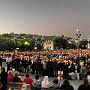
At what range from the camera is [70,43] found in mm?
164125

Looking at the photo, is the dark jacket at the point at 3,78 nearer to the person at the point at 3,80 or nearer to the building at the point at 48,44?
the person at the point at 3,80

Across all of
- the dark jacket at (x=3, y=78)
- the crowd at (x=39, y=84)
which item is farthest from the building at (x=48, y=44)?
the dark jacket at (x=3, y=78)

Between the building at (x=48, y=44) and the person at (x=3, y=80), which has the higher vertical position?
the building at (x=48, y=44)

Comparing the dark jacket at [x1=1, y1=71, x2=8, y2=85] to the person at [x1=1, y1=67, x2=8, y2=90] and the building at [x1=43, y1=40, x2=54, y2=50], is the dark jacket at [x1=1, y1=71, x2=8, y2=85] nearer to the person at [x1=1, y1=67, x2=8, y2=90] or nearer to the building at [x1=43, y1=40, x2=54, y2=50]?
the person at [x1=1, y1=67, x2=8, y2=90]

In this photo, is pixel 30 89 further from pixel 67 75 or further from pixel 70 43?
pixel 70 43

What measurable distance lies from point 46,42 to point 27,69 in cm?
15615

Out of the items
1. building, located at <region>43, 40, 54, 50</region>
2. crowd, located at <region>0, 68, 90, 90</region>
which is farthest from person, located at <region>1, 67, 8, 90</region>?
building, located at <region>43, 40, 54, 50</region>

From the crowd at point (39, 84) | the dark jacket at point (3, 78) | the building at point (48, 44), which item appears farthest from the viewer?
the building at point (48, 44)

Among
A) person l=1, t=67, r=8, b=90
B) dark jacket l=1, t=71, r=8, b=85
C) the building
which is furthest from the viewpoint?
the building

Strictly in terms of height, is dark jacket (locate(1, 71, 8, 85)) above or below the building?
below

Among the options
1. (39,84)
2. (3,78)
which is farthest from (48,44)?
(39,84)

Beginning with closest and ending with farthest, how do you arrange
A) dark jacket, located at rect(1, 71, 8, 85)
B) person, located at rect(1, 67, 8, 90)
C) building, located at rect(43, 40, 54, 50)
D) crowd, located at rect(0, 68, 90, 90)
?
crowd, located at rect(0, 68, 90, 90) → person, located at rect(1, 67, 8, 90) → dark jacket, located at rect(1, 71, 8, 85) → building, located at rect(43, 40, 54, 50)

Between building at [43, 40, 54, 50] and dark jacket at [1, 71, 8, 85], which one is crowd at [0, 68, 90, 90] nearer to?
dark jacket at [1, 71, 8, 85]

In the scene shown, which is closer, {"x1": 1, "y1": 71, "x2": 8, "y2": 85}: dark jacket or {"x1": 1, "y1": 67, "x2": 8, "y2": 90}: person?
{"x1": 1, "y1": 67, "x2": 8, "y2": 90}: person
